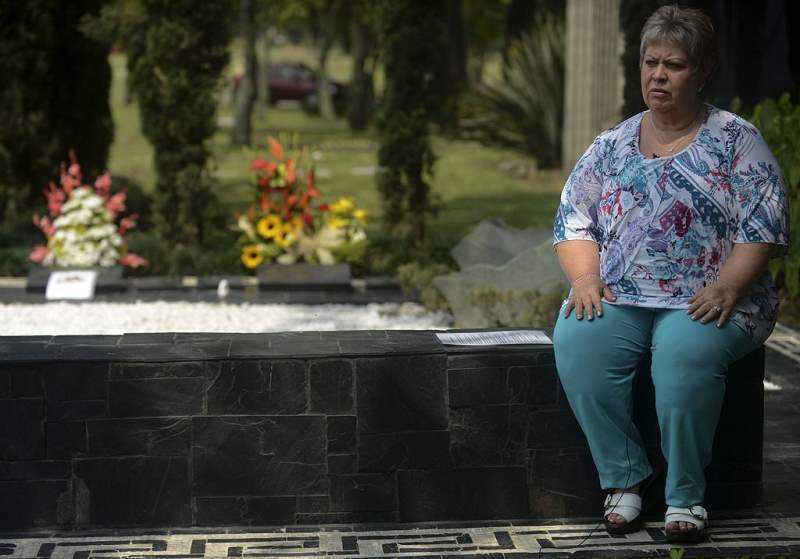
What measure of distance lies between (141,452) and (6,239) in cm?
642

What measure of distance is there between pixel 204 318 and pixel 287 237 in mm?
1164

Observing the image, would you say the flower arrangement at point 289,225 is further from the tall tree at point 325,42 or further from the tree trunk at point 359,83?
the tall tree at point 325,42

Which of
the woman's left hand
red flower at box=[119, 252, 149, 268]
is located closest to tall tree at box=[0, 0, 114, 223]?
red flower at box=[119, 252, 149, 268]

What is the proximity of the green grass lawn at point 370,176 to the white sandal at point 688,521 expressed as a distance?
5.10 m

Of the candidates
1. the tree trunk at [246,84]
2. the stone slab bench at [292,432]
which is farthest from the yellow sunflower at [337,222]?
the tree trunk at [246,84]

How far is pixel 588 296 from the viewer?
15.3 feet

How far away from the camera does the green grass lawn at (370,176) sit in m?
14.1

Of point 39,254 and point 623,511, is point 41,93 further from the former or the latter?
point 623,511

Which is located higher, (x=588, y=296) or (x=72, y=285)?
(x=588, y=296)

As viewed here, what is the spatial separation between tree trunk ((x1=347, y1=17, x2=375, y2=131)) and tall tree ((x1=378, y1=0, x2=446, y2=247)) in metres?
15.9

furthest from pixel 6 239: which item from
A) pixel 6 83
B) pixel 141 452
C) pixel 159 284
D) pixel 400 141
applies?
pixel 141 452

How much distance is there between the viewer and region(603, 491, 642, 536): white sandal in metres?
4.68

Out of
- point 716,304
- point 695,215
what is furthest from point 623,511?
point 695,215

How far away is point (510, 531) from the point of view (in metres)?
4.73
